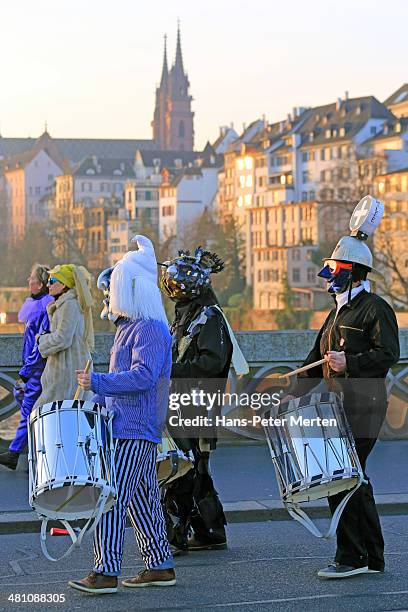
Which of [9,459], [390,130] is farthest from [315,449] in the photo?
[390,130]

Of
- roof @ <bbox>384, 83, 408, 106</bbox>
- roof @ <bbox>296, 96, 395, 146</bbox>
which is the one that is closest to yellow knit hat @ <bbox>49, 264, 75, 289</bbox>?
roof @ <bbox>296, 96, 395, 146</bbox>

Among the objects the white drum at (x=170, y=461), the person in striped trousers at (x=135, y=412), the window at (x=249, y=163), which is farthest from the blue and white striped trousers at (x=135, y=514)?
the window at (x=249, y=163)

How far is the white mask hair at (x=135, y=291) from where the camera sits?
712 centimetres

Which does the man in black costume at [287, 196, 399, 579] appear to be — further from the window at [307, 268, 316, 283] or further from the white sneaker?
the window at [307, 268, 316, 283]

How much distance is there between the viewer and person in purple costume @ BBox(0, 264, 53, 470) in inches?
431

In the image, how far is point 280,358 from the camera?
42.8 feet

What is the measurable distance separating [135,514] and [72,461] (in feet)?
2.47

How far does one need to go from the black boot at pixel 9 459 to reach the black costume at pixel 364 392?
4179 mm

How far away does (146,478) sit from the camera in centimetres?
715

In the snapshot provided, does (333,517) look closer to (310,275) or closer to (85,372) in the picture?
(85,372)

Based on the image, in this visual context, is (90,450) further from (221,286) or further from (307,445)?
(221,286)

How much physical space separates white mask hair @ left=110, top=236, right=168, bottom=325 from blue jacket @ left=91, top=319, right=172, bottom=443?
52 mm

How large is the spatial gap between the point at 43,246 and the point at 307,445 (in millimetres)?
135714

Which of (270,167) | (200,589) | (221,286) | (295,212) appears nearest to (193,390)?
(200,589)
